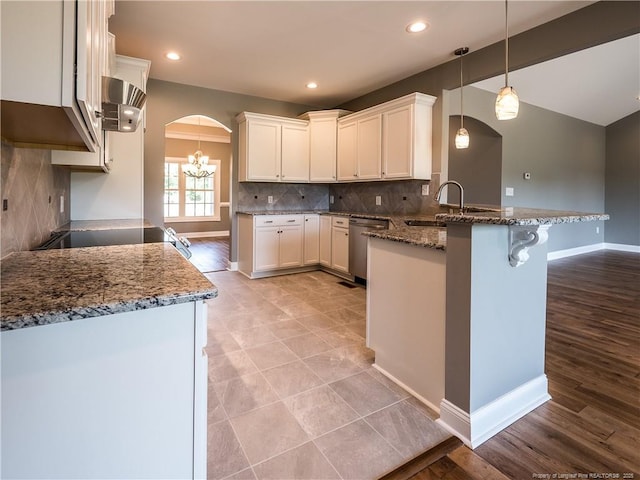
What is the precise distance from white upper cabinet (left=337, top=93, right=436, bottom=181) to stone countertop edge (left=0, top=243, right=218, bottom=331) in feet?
10.6

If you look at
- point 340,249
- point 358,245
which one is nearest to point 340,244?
point 340,249

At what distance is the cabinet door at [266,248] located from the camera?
15.3 feet

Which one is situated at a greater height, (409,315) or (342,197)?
(342,197)

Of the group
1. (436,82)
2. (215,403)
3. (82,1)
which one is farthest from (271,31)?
(215,403)

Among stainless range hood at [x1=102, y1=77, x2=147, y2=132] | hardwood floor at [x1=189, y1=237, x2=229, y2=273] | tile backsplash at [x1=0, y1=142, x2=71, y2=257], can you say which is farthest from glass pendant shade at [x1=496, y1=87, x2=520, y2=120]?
hardwood floor at [x1=189, y1=237, x2=229, y2=273]

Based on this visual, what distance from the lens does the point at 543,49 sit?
9.78 feet

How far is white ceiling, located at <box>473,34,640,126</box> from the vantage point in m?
4.61

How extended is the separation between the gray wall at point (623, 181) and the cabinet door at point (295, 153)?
6716 millimetres

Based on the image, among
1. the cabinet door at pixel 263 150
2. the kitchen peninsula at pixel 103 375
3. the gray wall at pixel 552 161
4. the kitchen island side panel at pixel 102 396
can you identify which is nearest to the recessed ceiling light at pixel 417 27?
the gray wall at pixel 552 161

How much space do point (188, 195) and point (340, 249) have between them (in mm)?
6293

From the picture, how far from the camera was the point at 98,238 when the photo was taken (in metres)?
1.99

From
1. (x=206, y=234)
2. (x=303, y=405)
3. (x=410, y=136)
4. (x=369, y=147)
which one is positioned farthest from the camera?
(x=206, y=234)

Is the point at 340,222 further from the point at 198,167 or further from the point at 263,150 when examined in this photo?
the point at 198,167

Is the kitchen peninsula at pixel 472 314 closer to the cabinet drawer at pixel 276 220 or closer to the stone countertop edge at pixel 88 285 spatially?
the stone countertop edge at pixel 88 285
